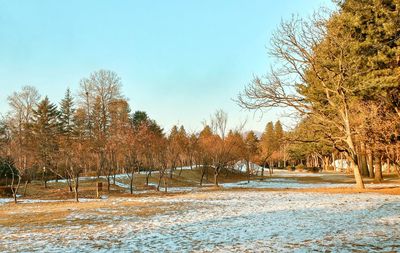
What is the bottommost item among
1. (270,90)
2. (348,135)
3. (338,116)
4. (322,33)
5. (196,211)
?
(196,211)

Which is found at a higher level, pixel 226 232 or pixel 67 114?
pixel 67 114

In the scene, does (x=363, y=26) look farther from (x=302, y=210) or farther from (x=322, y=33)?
(x=302, y=210)

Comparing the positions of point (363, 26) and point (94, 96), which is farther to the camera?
point (94, 96)

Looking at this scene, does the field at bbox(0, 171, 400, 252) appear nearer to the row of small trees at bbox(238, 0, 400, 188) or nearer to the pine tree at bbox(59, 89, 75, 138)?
the row of small trees at bbox(238, 0, 400, 188)

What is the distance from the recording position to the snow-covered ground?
329 inches

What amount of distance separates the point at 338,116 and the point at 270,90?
6.52 metres

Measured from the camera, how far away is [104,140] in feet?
118

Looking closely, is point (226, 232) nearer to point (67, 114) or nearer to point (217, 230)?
point (217, 230)

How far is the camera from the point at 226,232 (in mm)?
10195

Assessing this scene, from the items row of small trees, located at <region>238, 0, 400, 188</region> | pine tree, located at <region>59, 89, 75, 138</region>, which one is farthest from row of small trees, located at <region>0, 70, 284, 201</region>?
row of small trees, located at <region>238, 0, 400, 188</region>

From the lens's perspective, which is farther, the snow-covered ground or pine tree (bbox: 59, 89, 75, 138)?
pine tree (bbox: 59, 89, 75, 138)

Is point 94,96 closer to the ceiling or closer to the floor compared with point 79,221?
closer to the ceiling

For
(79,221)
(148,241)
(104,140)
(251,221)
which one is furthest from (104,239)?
(104,140)

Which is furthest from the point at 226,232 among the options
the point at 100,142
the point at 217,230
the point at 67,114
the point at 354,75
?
the point at 67,114
